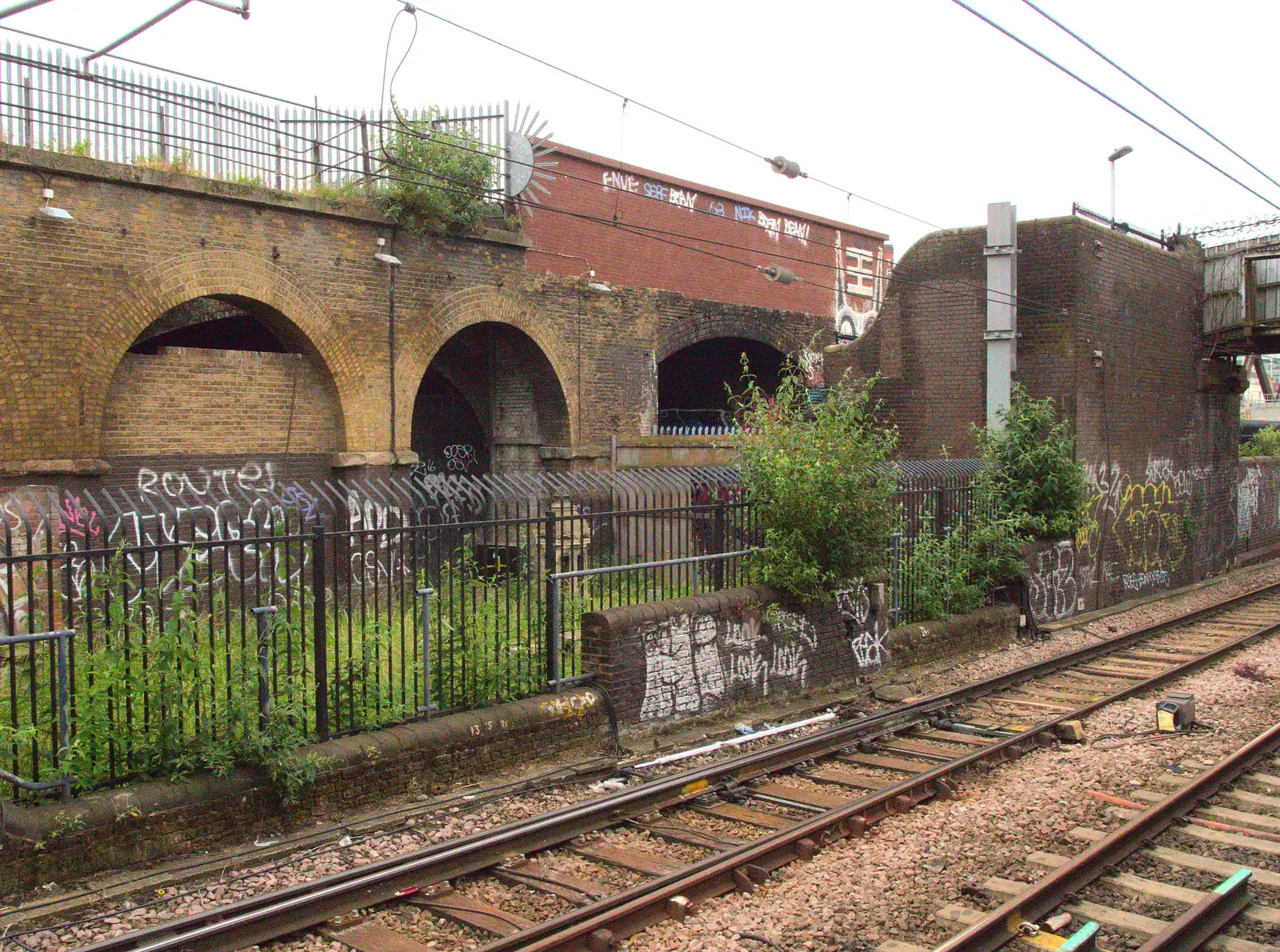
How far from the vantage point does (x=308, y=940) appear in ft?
18.0

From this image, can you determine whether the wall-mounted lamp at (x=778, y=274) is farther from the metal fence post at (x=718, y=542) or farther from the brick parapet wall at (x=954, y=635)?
the metal fence post at (x=718, y=542)

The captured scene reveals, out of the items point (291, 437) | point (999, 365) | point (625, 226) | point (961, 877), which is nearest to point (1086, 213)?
point (999, 365)

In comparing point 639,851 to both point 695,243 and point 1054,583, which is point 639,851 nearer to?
point 1054,583

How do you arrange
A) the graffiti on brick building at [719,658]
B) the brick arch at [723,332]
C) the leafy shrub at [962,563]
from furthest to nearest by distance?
the brick arch at [723,332] < the leafy shrub at [962,563] < the graffiti on brick building at [719,658]

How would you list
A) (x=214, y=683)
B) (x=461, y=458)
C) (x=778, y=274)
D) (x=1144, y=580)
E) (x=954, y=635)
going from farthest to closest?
(x=778, y=274) < (x=1144, y=580) < (x=461, y=458) < (x=954, y=635) < (x=214, y=683)

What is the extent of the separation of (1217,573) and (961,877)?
803 inches

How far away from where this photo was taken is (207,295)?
42.8 feet

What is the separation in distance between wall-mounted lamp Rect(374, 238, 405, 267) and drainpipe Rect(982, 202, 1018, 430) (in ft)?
31.8

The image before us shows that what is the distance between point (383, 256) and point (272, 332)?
72.4 inches

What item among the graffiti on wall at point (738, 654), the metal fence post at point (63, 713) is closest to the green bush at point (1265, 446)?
the graffiti on wall at point (738, 654)

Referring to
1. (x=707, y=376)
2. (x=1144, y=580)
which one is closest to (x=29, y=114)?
(x=707, y=376)

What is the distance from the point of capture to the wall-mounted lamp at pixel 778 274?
2325 centimetres

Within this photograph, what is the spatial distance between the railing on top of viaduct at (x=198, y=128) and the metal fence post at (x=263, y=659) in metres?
7.52

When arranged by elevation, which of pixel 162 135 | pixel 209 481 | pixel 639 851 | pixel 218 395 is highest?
pixel 162 135
